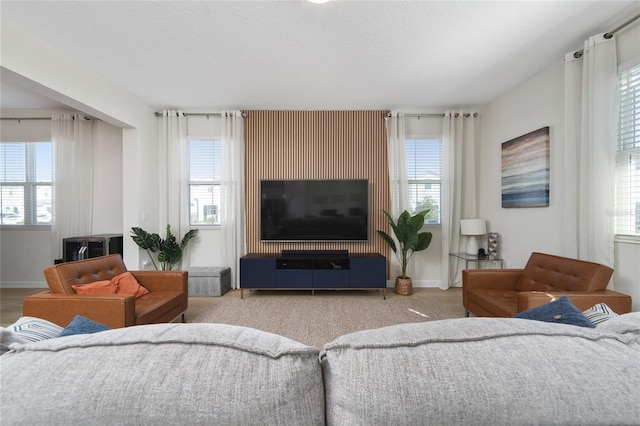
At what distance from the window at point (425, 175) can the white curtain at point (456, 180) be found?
123 mm

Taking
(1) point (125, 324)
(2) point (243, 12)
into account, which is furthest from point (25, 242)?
(2) point (243, 12)

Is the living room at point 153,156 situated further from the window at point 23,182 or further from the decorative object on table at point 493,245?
the window at point 23,182

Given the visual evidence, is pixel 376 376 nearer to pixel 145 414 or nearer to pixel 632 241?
pixel 145 414

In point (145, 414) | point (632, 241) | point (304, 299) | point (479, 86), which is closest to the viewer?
point (145, 414)

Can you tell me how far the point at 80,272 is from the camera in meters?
2.23

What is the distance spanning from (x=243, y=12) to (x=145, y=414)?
249 centimetres

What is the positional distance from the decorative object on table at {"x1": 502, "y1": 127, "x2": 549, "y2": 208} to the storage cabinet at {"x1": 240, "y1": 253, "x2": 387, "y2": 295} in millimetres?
1816

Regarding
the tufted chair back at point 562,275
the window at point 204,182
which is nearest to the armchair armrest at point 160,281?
the window at point 204,182

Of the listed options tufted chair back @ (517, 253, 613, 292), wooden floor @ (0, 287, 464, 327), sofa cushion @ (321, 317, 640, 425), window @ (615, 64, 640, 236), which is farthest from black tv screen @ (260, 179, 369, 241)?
sofa cushion @ (321, 317, 640, 425)

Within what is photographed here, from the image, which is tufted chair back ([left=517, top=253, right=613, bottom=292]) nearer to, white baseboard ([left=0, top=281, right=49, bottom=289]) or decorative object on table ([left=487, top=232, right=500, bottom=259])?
decorative object on table ([left=487, top=232, right=500, bottom=259])

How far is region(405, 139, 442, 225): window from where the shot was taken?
406 centimetres

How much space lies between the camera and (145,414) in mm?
423

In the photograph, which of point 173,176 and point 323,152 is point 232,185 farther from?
point 323,152

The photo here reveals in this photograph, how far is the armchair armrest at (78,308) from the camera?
1921 millimetres
